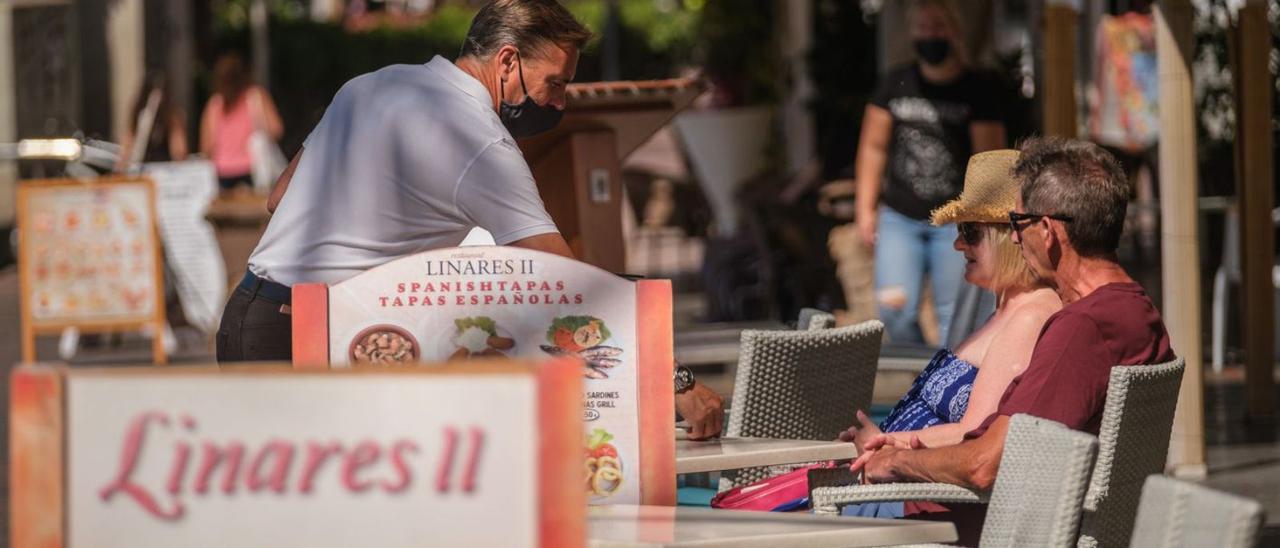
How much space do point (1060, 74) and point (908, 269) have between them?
37.2 inches

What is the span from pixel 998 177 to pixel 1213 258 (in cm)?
764

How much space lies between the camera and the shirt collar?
3928 millimetres

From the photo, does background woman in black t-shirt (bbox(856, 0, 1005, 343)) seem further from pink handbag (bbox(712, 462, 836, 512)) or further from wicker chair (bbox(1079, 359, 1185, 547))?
wicker chair (bbox(1079, 359, 1185, 547))

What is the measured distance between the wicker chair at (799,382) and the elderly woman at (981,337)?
0.78 ft

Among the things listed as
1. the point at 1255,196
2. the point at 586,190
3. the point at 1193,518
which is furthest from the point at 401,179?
the point at 1255,196

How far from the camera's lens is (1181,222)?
23.2 ft

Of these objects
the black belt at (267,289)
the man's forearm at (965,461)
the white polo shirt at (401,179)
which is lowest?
the man's forearm at (965,461)

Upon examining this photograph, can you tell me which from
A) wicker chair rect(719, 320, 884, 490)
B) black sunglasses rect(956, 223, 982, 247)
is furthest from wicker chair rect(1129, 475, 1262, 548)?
wicker chair rect(719, 320, 884, 490)

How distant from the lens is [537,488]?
2256 mm

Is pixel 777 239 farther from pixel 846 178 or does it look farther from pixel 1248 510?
pixel 1248 510

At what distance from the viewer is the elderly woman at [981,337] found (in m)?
4.09

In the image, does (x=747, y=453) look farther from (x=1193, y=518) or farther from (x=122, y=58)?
(x=122, y=58)

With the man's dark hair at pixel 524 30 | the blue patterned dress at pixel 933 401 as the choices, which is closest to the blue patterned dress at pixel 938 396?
the blue patterned dress at pixel 933 401

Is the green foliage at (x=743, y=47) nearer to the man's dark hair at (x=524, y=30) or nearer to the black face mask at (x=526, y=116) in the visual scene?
the black face mask at (x=526, y=116)
